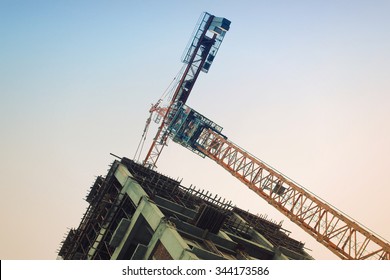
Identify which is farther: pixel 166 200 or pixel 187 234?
pixel 166 200

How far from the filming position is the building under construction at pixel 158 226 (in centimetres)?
2039

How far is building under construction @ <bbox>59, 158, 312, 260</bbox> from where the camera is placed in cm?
2039

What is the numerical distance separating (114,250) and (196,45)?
27.4m

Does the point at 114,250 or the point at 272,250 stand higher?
the point at 272,250

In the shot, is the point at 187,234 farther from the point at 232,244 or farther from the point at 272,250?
the point at 272,250

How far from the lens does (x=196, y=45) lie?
43469mm

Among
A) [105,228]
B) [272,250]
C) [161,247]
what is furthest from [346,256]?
[105,228]

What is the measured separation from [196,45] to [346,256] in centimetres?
2797

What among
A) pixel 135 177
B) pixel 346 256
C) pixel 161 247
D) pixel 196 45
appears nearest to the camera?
pixel 161 247

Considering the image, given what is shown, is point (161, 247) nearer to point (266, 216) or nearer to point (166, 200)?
point (166, 200)

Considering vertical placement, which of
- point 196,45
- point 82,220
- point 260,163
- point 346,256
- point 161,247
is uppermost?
point 196,45

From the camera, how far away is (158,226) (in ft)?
66.8

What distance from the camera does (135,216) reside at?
22.5 m
